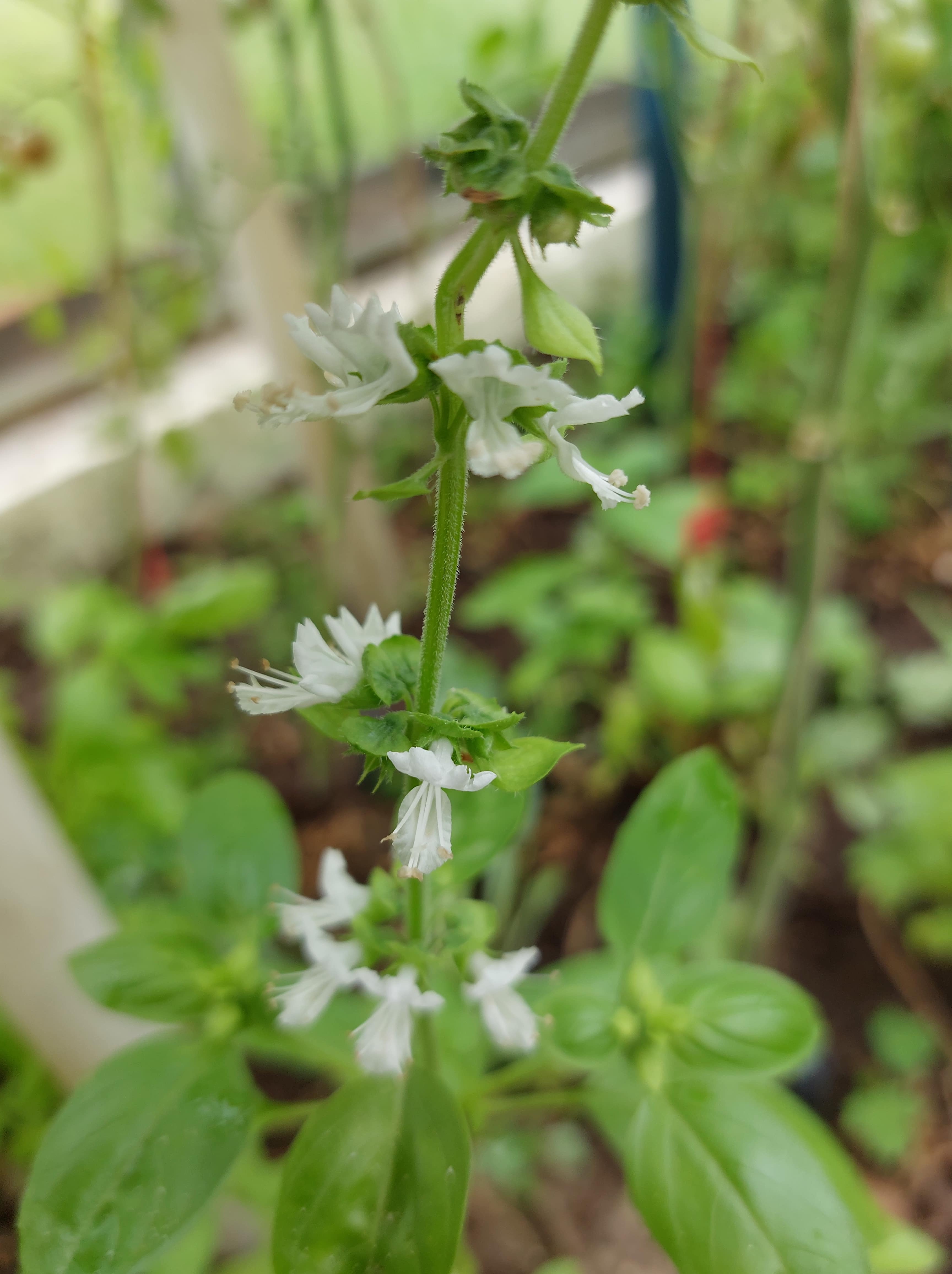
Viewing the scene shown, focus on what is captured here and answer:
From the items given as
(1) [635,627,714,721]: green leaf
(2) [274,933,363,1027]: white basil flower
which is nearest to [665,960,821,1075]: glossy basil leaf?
(2) [274,933,363,1027]: white basil flower

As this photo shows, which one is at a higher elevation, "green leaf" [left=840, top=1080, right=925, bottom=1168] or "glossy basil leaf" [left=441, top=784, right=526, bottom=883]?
"glossy basil leaf" [left=441, top=784, right=526, bottom=883]

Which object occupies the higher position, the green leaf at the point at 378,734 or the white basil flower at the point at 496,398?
the white basil flower at the point at 496,398

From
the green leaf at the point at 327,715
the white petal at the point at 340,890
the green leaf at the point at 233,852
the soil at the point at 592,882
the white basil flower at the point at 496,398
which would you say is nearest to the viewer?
the white basil flower at the point at 496,398

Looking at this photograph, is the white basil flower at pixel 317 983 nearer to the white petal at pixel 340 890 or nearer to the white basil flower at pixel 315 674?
the white petal at pixel 340 890

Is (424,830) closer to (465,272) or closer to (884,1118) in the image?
(465,272)

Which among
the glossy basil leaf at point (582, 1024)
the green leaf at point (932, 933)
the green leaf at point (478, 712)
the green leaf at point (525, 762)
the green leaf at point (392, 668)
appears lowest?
the green leaf at point (932, 933)

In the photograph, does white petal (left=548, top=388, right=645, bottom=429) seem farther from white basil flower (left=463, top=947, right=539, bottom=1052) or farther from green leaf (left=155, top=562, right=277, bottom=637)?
green leaf (left=155, top=562, right=277, bottom=637)

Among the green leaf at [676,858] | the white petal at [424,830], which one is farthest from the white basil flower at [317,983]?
the green leaf at [676,858]
